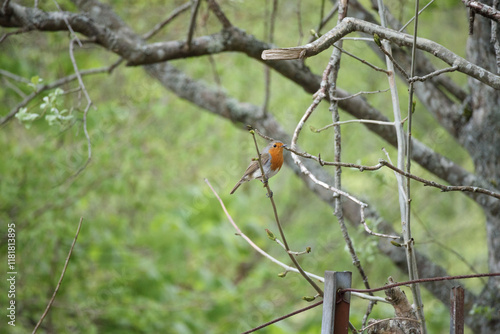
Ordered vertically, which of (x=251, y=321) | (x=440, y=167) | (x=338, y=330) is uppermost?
(x=440, y=167)

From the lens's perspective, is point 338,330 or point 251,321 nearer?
point 338,330

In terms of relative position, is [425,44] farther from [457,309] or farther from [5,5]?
[5,5]

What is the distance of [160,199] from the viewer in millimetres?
6789

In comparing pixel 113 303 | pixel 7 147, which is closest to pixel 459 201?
pixel 113 303

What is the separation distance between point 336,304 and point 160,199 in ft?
18.0

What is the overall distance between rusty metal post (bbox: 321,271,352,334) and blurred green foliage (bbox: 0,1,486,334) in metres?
1.46

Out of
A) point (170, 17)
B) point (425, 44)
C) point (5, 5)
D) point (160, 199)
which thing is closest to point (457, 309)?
point (425, 44)

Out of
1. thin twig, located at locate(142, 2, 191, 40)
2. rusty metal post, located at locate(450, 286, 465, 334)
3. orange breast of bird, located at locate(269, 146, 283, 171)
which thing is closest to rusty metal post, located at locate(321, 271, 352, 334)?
rusty metal post, located at locate(450, 286, 465, 334)

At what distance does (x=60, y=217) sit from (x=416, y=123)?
17.9ft

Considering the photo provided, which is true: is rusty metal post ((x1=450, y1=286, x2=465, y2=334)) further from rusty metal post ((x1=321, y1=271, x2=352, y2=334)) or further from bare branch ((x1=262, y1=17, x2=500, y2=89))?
bare branch ((x1=262, y1=17, x2=500, y2=89))

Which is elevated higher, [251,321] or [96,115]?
[96,115]

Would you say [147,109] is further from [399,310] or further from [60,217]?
[399,310]

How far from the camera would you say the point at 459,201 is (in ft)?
28.0

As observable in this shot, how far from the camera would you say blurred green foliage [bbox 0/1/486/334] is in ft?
15.9
